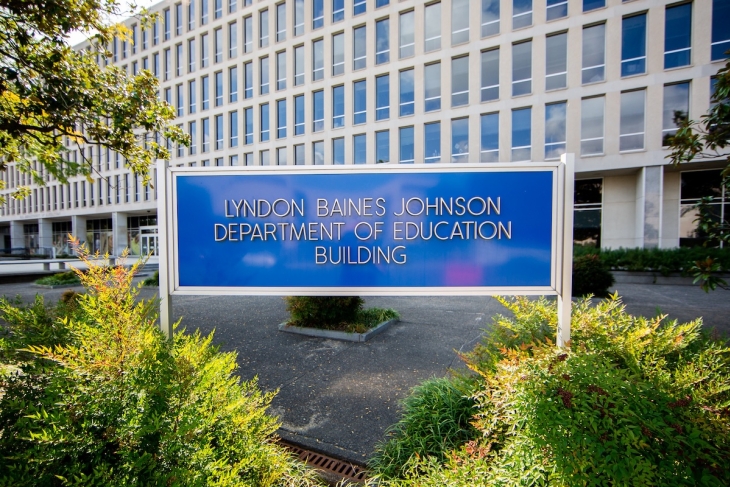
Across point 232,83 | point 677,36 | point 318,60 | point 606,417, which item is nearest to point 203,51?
point 232,83

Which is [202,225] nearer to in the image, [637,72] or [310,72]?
[637,72]

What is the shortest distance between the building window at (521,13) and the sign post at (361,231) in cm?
2239

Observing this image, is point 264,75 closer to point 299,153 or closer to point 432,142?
point 299,153

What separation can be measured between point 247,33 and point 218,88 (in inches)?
221

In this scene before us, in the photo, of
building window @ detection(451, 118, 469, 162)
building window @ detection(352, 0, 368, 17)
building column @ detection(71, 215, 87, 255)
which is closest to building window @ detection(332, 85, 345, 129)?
building window @ detection(352, 0, 368, 17)

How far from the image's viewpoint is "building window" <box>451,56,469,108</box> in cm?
2102

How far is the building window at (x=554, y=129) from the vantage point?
18.9 metres

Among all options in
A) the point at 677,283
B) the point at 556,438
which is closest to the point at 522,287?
the point at 556,438

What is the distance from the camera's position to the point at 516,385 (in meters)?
1.86

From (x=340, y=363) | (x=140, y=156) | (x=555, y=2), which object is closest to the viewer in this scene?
(x=340, y=363)

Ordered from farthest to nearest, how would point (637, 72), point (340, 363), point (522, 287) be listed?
point (637, 72) < point (340, 363) < point (522, 287)

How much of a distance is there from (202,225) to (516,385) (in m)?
2.48

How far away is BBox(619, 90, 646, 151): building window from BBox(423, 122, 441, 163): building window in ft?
32.4

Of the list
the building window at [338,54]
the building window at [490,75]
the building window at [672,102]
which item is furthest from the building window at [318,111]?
the building window at [672,102]
